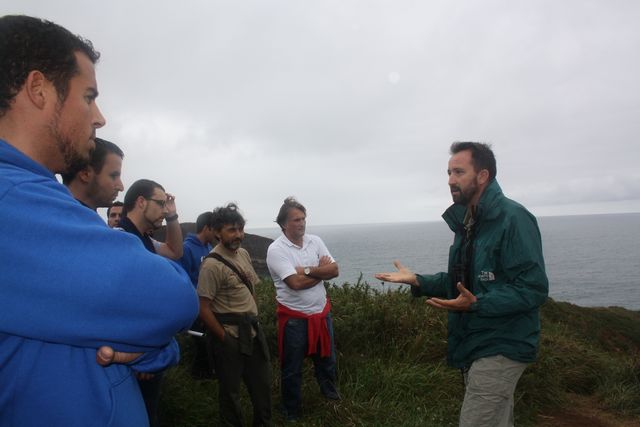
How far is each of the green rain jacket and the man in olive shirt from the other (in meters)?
1.87

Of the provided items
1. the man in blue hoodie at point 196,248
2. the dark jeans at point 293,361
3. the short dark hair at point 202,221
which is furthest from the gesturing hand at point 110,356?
the short dark hair at point 202,221

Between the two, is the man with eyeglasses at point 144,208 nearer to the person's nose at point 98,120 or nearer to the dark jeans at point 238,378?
the dark jeans at point 238,378

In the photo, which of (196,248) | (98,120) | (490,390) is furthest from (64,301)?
(196,248)

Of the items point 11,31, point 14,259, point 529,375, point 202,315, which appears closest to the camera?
point 14,259

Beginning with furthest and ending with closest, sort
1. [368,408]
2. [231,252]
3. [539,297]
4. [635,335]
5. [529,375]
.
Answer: [635,335]
[529,375]
[368,408]
[231,252]
[539,297]

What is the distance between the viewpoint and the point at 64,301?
1129 millimetres

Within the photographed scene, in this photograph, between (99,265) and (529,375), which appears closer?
(99,265)

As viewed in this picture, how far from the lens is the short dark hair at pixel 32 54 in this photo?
1.26m

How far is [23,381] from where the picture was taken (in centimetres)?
116

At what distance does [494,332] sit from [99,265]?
2.65 m

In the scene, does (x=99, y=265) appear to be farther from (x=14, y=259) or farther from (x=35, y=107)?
(x=35, y=107)

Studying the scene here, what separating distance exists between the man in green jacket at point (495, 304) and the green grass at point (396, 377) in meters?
2.05

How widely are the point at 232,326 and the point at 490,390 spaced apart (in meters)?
2.32

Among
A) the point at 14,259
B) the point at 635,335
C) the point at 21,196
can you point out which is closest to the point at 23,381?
the point at 14,259
